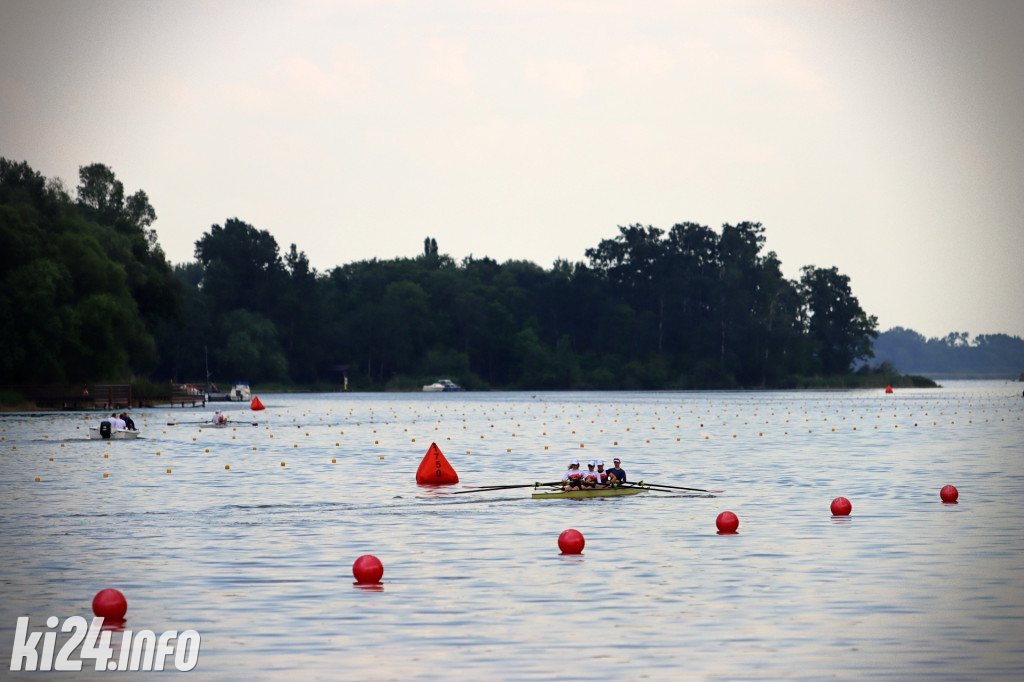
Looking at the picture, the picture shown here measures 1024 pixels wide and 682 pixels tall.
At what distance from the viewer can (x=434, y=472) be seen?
34938 millimetres

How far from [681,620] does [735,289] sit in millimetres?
181836

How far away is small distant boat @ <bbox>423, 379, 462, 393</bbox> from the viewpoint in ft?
627

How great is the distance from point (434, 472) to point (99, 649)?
20932 millimetres

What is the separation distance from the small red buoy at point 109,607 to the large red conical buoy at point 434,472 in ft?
63.3

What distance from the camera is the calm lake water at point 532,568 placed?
45.1 ft

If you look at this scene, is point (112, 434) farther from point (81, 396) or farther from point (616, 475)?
point (81, 396)

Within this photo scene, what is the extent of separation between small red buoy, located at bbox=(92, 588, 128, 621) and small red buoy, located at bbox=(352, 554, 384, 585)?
Answer: 3567 mm

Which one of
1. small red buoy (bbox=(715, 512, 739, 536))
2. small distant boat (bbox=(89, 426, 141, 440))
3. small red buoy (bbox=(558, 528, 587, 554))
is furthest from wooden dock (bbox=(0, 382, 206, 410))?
small red buoy (bbox=(558, 528, 587, 554))

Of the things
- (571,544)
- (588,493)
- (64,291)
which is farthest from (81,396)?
(571,544)

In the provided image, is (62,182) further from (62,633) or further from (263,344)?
(62,633)


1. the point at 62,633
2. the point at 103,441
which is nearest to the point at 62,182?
the point at 103,441

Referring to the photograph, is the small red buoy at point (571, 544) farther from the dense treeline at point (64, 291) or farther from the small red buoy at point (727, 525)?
the dense treeline at point (64, 291)

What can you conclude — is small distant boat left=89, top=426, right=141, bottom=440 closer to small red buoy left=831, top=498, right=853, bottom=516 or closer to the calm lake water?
the calm lake water

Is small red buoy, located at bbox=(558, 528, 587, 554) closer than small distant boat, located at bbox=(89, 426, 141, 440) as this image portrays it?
Yes
